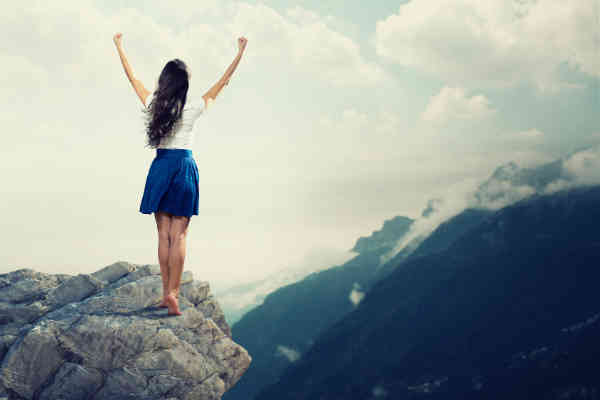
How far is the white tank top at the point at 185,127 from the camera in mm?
8109

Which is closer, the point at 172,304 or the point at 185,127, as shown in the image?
the point at 185,127

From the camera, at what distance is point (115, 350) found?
351 inches

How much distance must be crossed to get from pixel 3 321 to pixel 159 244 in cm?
493

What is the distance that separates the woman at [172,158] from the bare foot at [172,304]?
62 centimetres

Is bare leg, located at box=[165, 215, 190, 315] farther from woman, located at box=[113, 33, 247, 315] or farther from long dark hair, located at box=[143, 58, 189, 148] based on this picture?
long dark hair, located at box=[143, 58, 189, 148]

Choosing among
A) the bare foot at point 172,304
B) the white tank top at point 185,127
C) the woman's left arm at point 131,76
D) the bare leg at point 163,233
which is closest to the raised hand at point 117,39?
the woman's left arm at point 131,76

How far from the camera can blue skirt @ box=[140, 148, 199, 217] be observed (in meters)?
8.18

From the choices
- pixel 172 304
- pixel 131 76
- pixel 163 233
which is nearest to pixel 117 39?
pixel 131 76

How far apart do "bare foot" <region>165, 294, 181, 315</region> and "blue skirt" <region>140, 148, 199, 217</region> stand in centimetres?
198

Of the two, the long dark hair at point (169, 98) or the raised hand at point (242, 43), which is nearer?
the long dark hair at point (169, 98)

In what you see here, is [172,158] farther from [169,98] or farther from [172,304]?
[172,304]

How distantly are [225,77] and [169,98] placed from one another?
4.08 feet

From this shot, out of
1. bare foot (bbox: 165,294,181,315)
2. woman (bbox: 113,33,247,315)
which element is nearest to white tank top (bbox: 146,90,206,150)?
woman (bbox: 113,33,247,315)

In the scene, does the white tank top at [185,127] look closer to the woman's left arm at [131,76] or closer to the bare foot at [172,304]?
the woman's left arm at [131,76]
